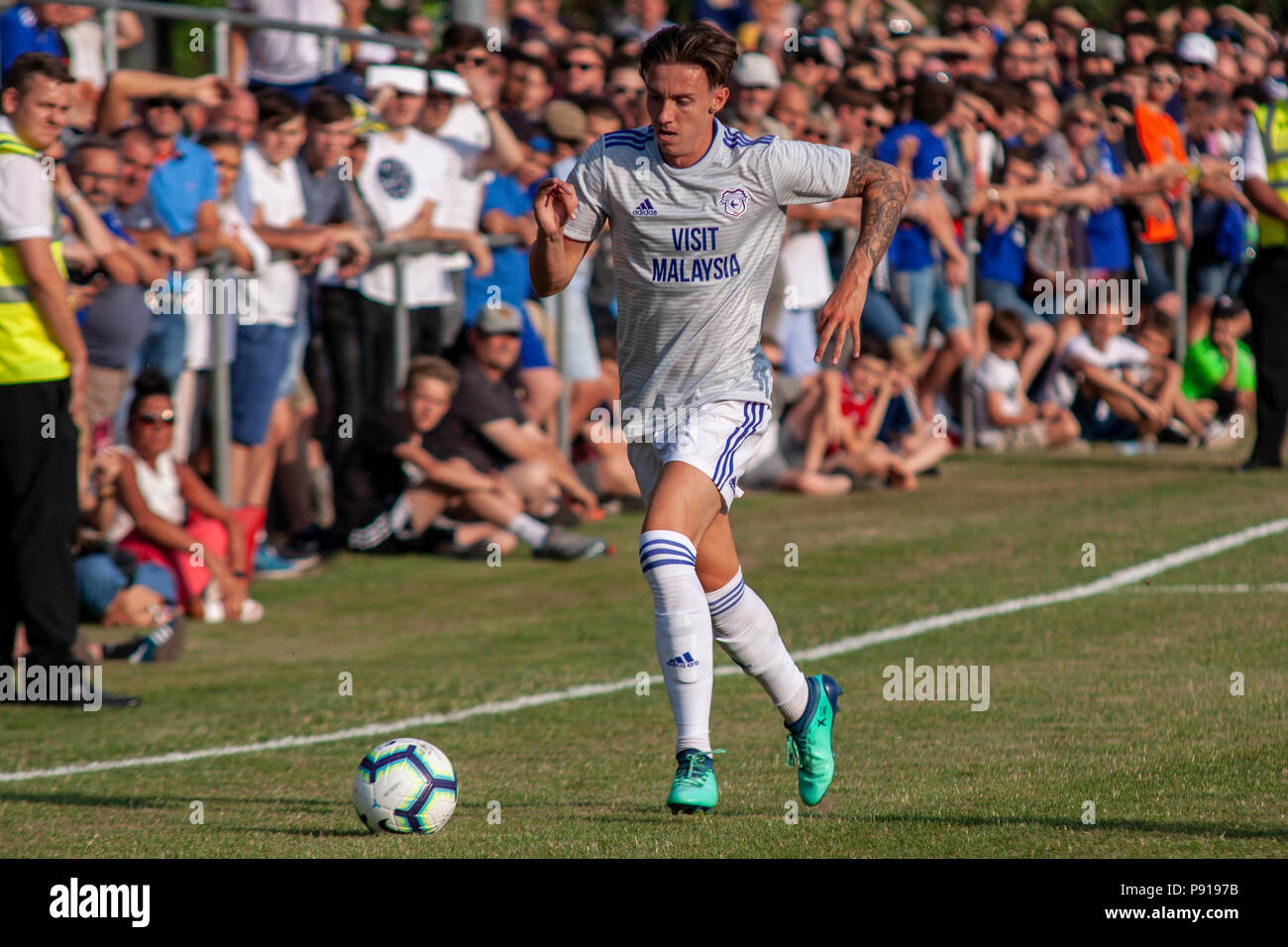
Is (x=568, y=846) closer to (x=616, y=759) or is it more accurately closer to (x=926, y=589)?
(x=616, y=759)

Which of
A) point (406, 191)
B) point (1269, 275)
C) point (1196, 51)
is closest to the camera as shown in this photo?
point (406, 191)

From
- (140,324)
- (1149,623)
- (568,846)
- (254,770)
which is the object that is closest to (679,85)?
(568,846)

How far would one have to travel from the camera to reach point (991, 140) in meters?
15.6

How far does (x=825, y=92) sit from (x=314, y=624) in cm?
756

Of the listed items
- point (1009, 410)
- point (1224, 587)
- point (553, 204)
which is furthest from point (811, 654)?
point (1009, 410)

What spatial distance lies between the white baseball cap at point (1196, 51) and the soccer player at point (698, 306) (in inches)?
533

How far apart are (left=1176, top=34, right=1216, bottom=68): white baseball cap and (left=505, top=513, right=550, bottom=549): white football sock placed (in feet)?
32.8

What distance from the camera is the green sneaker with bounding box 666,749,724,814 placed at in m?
5.78

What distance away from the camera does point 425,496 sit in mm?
12031

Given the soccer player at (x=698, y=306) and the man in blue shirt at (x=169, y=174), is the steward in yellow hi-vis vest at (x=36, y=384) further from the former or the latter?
the soccer player at (x=698, y=306)

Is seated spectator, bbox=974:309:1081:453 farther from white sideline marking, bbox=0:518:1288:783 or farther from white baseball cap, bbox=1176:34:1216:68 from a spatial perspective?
white baseball cap, bbox=1176:34:1216:68

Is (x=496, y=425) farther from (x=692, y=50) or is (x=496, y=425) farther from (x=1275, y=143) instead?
(x=692, y=50)

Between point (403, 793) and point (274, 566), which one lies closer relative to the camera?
point (403, 793)

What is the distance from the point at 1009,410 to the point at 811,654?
22.2 ft
